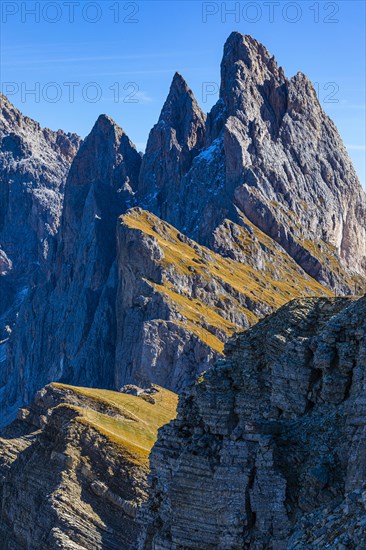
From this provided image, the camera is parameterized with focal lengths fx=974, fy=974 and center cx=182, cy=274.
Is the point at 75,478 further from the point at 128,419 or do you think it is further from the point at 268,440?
the point at 268,440

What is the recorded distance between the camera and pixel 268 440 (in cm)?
3378

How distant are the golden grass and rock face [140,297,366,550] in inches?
1668

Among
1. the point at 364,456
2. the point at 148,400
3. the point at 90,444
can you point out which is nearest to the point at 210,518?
the point at 364,456

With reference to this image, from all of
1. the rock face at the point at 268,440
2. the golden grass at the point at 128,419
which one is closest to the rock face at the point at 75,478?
the golden grass at the point at 128,419

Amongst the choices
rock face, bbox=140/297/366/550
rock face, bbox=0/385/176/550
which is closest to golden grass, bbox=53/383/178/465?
rock face, bbox=0/385/176/550

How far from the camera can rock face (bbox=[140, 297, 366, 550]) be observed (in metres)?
32.8

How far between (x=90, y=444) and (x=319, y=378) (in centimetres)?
4907

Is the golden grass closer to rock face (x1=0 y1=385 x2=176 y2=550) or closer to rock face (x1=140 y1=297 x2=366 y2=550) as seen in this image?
rock face (x1=0 y1=385 x2=176 y2=550)

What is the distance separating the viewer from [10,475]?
3521 inches

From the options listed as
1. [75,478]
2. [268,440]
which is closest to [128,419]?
[75,478]

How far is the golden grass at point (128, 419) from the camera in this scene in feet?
273

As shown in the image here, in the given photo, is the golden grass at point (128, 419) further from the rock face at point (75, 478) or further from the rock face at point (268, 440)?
the rock face at point (268, 440)

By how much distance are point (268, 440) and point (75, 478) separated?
48.0 m

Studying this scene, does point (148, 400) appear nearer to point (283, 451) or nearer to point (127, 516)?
point (127, 516)
